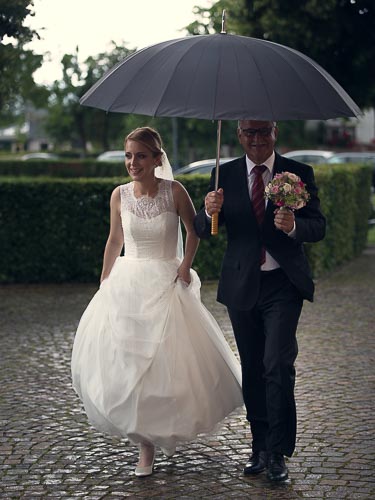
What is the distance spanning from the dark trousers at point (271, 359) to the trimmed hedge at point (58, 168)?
27.0 metres

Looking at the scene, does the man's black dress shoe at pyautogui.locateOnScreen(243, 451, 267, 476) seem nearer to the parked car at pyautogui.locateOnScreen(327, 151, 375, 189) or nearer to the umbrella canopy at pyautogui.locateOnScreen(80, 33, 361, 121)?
the umbrella canopy at pyautogui.locateOnScreen(80, 33, 361, 121)

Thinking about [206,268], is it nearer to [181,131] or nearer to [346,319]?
[346,319]

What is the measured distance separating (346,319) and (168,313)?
6045mm

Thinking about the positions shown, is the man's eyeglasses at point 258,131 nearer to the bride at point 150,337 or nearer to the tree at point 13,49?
the bride at point 150,337

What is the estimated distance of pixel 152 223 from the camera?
6.50 m

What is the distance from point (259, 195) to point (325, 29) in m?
17.2

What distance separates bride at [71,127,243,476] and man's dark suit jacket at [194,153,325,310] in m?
0.36

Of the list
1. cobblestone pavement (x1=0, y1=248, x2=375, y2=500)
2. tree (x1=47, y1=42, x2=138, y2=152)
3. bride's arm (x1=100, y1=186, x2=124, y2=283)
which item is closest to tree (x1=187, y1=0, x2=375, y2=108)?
cobblestone pavement (x1=0, y1=248, x2=375, y2=500)

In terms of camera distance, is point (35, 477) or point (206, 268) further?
point (206, 268)

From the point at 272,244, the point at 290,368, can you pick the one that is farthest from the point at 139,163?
the point at 290,368

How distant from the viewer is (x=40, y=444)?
6.86 metres

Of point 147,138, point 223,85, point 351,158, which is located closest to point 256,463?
point 147,138

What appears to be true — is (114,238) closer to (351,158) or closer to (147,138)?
(147,138)

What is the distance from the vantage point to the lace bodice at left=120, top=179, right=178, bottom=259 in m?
6.50
